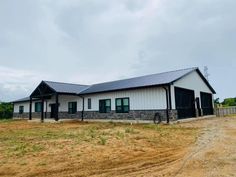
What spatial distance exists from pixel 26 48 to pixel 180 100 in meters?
14.9

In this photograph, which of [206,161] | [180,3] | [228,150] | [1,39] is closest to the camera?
[206,161]

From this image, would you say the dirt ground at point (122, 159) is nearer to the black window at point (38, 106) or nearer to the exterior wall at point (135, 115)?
the exterior wall at point (135, 115)

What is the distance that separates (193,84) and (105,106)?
9033mm

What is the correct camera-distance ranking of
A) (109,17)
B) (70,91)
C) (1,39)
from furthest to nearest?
(70,91) → (1,39) → (109,17)

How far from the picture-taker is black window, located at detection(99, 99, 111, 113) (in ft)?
72.2

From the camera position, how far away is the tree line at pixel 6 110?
1499 inches

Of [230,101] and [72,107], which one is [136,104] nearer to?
[72,107]

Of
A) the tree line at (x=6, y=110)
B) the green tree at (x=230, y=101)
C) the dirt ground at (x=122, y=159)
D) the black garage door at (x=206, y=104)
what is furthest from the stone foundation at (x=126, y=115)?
the green tree at (x=230, y=101)

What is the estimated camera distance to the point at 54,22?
56.6ft

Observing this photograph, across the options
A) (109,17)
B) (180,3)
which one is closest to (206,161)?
(180,3)

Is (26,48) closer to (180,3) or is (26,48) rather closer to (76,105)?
(76,105)

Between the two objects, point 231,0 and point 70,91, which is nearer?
point 231,0

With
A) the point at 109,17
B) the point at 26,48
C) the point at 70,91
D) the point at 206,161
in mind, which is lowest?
the point at 206,161

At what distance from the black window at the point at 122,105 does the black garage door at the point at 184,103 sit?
4.56 m
